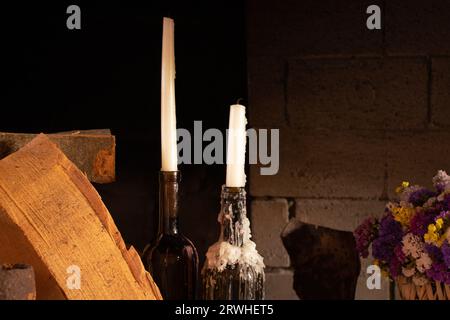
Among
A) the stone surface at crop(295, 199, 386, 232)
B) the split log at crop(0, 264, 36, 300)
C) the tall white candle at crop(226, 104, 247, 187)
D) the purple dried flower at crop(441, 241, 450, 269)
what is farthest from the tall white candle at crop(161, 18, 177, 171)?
the stone surface at crop(295, 199, 386, 232)

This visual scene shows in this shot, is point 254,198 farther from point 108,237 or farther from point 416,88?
point 108,237

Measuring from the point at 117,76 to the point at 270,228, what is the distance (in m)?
0.62

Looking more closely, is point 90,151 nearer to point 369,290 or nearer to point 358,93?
point 358,93

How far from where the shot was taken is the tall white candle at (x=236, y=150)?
4.58 feet

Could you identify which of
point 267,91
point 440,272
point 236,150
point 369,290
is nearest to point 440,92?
point 267,91

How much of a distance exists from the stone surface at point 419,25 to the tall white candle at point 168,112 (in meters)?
0.78

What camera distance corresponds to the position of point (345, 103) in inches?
80.5

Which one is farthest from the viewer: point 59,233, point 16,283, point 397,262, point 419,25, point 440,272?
point 419,25

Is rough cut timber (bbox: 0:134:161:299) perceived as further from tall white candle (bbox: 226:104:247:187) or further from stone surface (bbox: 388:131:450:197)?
stone surface (bbox: 388:131:450:197)

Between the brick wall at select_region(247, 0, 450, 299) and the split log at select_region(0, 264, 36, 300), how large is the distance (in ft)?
3.48

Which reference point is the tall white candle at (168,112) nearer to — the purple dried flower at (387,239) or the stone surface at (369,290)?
the purple dried flower at (387,239)

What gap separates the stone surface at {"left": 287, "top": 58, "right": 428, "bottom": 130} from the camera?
202 cm

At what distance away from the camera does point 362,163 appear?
6.72 feet
